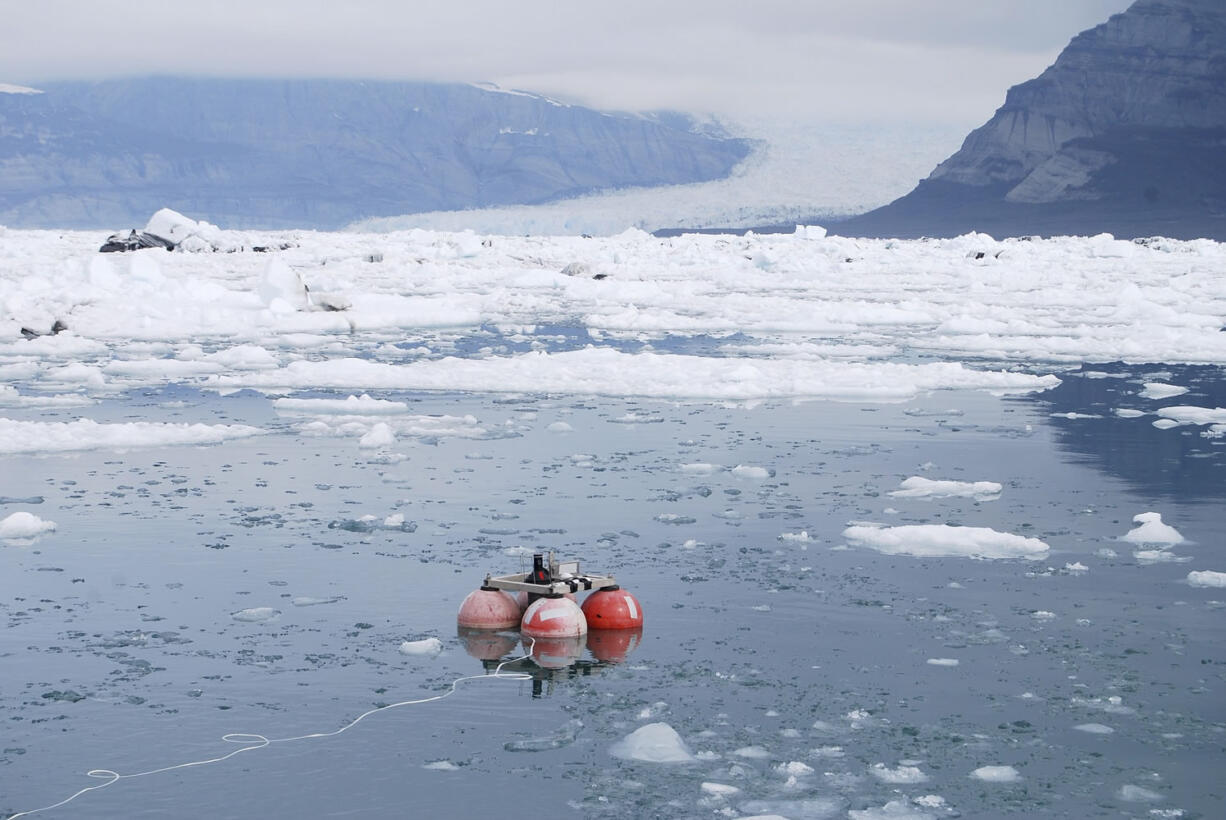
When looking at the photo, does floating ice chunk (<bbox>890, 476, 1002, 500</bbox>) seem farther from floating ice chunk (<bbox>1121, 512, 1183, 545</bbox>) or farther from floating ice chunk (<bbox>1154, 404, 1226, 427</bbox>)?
floating ice chunk (<bbox>1154, 404, 1226, 427</bbox>)

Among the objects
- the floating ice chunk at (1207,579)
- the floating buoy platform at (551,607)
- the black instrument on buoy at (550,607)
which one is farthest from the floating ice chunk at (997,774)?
the floating ice chunk at (1207,579)

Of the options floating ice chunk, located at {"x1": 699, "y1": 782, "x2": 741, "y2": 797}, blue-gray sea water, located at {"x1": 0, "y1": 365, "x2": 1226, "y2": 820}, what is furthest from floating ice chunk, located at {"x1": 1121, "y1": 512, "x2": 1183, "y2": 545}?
floating ice chunk, located at {"x1": 699, "y1": 782, "x2": 741, "y2": 797}

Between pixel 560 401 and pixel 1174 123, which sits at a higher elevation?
pixel 1174 123

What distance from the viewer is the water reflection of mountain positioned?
12305mm

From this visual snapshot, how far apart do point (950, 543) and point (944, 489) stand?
1958 mm

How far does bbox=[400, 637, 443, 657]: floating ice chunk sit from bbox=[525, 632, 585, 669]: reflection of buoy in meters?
0.52

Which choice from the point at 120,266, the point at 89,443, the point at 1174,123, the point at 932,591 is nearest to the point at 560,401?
the point at 89,443

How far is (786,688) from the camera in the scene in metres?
6.86

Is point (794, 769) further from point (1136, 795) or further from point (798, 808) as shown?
point (1136, 795)

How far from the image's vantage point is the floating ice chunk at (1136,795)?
556 centimetres

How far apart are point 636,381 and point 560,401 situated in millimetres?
1680

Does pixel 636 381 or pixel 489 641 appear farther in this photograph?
pixel 636 381

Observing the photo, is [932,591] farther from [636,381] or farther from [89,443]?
[636,381]

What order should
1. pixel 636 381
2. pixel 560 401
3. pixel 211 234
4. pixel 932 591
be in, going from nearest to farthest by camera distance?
1. pixel 932 591
2. pixel 560 401
3. pixel 636 381
4. pixel 211 234
